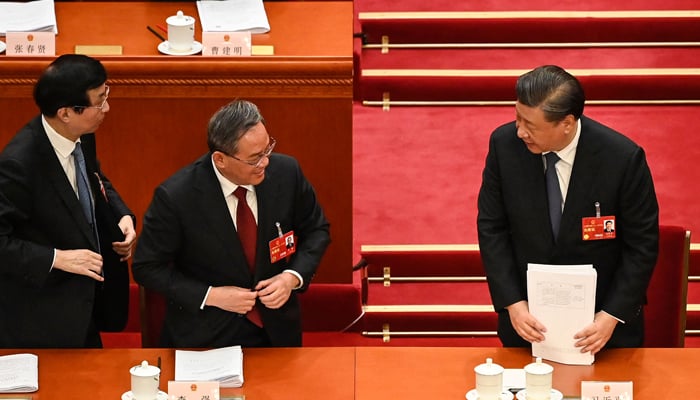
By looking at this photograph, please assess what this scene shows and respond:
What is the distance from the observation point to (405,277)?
14.4ft

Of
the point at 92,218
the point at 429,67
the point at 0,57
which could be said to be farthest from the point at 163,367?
the point at 429,67

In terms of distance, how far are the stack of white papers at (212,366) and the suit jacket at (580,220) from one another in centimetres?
67

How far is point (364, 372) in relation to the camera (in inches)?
119

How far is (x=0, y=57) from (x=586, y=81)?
2.27 meters

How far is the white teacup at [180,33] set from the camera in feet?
13.7

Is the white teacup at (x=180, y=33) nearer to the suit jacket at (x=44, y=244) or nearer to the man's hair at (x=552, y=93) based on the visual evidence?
the suit jacket at (x=44, y=244)

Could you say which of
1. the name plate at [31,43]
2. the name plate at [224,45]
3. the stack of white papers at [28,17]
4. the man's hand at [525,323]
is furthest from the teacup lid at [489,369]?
the stack of white papers at [28,17]

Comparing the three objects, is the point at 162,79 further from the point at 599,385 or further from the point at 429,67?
Answer: the point at 599,385

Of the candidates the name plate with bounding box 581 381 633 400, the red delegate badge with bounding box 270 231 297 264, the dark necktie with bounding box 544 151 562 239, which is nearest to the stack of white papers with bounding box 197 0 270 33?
the red delegate badge with bounding box 270 231 297 264

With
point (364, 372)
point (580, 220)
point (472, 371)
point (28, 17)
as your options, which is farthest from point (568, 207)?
point (28, 17)

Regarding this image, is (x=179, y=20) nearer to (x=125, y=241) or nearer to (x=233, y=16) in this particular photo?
(x=233, y=16)

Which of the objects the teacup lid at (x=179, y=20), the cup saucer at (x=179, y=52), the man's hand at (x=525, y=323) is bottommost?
Answer: the man's hand at (x=525, y=323)

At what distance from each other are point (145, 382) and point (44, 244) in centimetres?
63

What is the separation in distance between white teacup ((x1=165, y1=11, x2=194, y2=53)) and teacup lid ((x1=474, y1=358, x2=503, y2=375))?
73.2 inches
